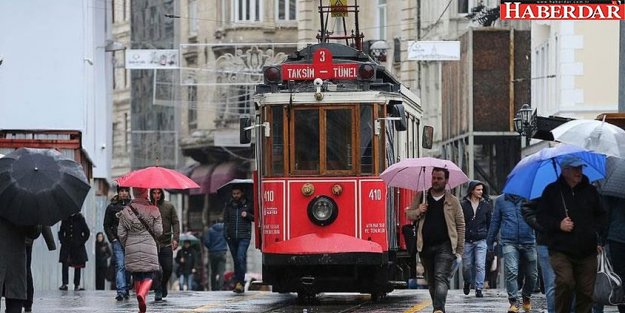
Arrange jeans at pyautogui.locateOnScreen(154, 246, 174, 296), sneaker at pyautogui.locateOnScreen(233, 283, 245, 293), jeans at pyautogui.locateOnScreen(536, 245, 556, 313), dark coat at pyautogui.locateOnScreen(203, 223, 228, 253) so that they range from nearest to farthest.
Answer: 1. jeans at pyautogui.locateOnScreen(536, 245, 556, 313)
2. jeans at pyautogui.locateOnScreen(154, 246, 174, 296)
3. sneaker at pyautogui.locateOnScreen(233, 283, 245, 293)
4. dark coat at pyautogui.locateOnScreen(203, 223, 228, 253)

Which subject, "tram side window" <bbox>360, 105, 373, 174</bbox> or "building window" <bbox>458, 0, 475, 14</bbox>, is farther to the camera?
"building window" <bbox>458, 0, 475, 14</bbox>

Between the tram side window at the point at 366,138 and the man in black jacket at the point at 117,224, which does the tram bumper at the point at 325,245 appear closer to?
the tram side window at the point at 366,138

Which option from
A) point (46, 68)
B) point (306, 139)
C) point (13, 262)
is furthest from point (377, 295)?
point (46, 68)

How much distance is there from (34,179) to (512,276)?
23.5ft

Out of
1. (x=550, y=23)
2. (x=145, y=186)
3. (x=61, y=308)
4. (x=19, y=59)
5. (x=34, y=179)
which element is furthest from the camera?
(x=550, y=23)

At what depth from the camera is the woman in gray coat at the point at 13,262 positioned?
17.6 m

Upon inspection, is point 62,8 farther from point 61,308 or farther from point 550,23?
point 61,308

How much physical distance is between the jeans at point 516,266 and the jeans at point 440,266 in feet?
10.1

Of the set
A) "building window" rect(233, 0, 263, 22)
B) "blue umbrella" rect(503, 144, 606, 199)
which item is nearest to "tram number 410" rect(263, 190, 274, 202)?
"blue umbrella" rect(503, 144, 606, 199)

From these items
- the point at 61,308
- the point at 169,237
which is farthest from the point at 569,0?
the point at 61,308

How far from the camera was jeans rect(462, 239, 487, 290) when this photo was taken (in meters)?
27.5

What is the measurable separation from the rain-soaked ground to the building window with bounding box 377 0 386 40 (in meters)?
30.7

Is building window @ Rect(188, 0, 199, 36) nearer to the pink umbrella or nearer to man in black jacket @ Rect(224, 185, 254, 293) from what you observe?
man in black jacket @ Rect(224, 185, 254, 293)

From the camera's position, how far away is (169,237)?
2642cm
